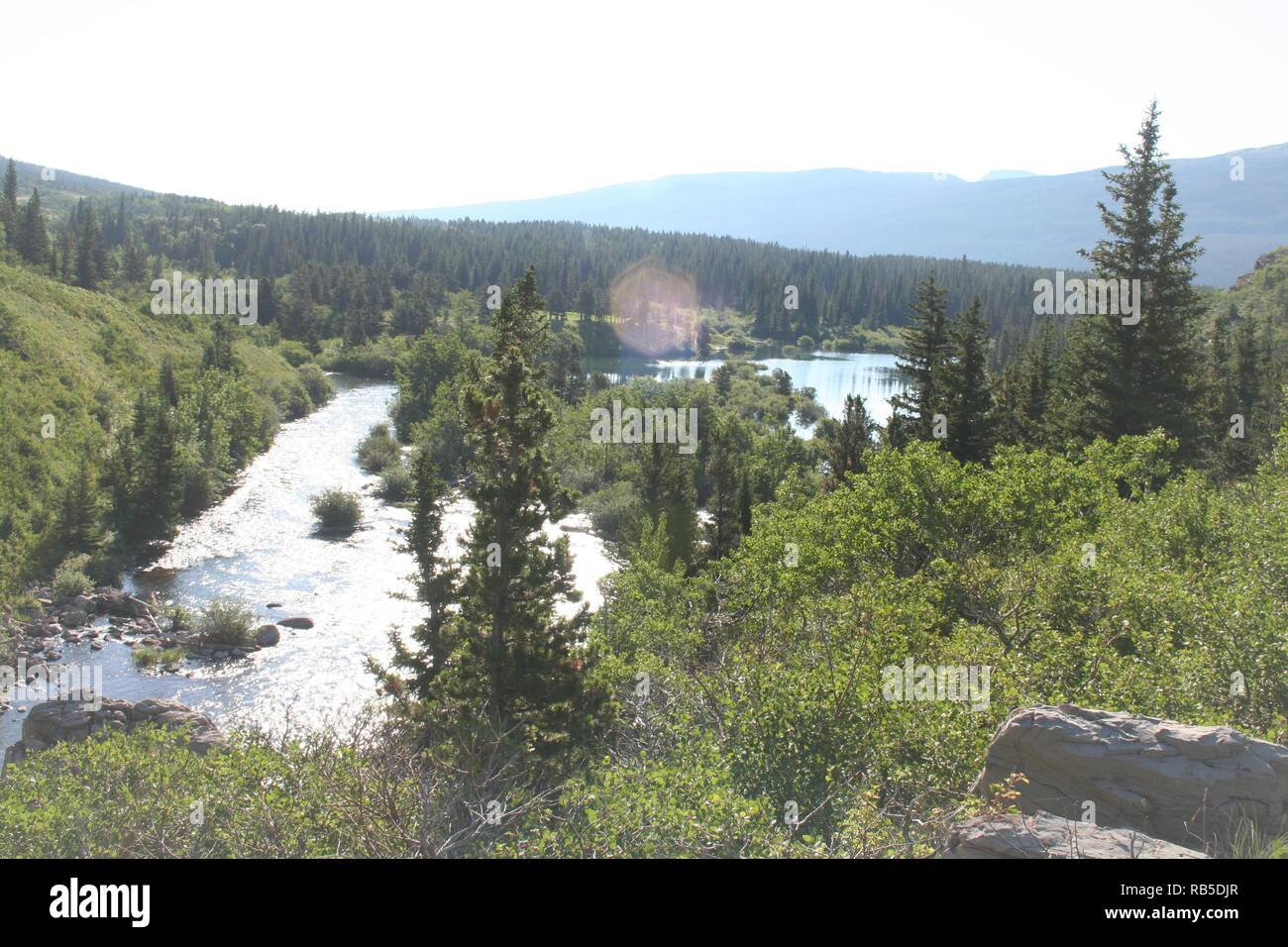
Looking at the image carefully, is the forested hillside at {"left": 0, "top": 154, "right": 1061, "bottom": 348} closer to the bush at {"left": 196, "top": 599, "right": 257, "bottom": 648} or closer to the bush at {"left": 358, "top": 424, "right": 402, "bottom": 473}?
the bush at {"left": 358, "top": 424, "right": 402, "bottom": 473}

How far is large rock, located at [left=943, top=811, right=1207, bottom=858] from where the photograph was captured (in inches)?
277

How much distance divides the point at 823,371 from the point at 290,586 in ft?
380

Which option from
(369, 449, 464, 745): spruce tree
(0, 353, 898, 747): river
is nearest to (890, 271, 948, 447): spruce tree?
(0, 353, 898, 747): river

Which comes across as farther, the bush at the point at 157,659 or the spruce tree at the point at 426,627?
the bush at the point at 157,659

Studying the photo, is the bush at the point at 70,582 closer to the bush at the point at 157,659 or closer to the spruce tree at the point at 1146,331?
the bush at the point at 157,659

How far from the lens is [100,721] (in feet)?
90.8

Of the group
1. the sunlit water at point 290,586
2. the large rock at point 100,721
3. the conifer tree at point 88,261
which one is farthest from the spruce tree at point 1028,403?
the conifer tree at point 88,261

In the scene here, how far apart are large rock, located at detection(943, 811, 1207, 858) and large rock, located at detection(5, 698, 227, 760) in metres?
24.3

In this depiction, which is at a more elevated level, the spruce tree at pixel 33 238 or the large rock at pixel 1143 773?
the spruce tree at pixel 33 238

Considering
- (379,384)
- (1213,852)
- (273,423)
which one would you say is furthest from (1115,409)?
(379,384)

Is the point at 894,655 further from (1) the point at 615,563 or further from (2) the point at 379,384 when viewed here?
(2) the point at 379,384

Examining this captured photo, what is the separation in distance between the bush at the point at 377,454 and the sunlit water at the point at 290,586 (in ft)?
4.18

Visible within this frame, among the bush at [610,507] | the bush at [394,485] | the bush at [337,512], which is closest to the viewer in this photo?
the bush at [337,512]

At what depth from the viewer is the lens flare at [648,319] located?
530 feet
